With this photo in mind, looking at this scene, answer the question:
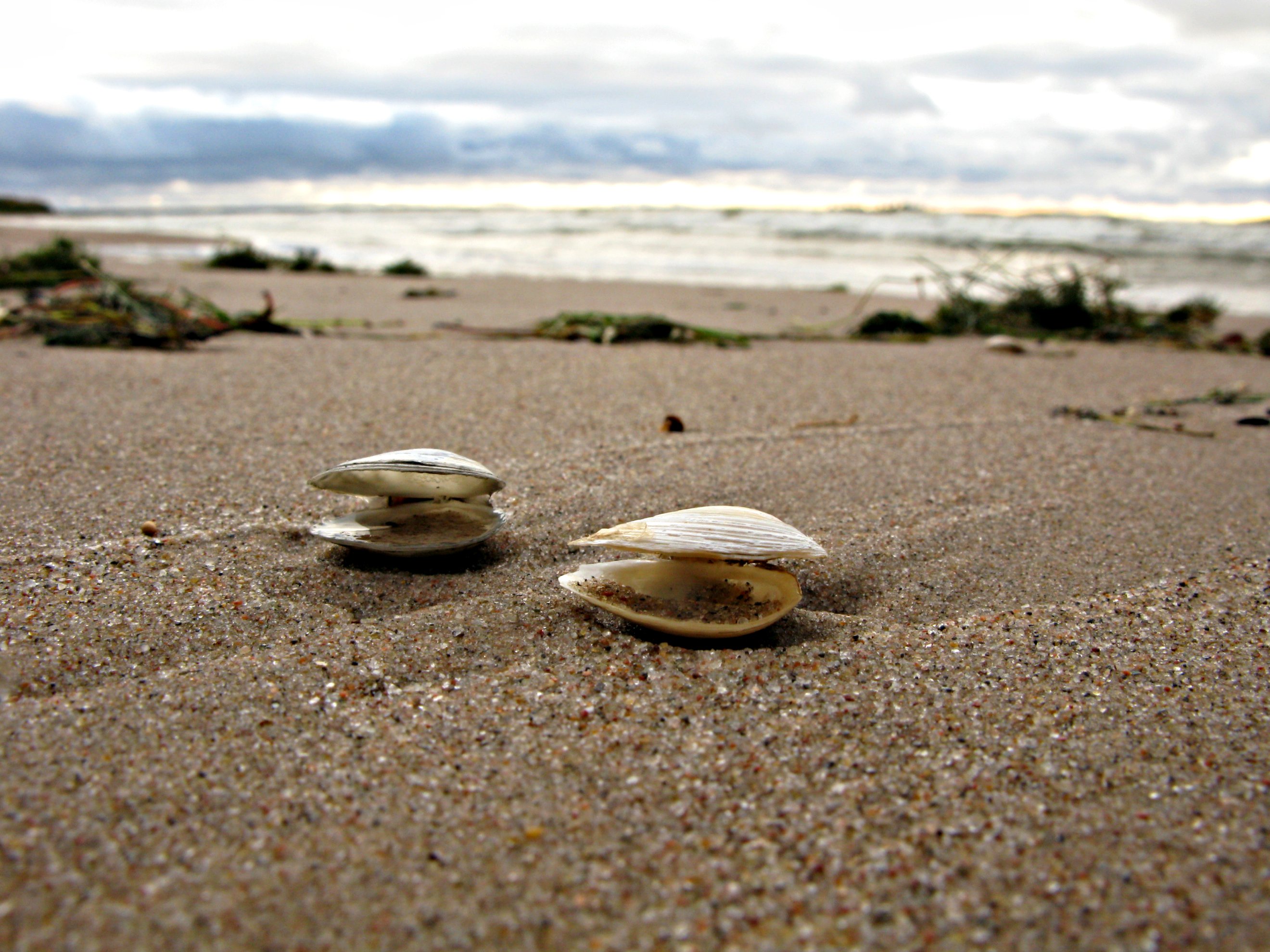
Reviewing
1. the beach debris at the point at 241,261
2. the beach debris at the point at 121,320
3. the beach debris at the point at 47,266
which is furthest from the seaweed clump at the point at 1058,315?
the beach debris at the point at 241,261

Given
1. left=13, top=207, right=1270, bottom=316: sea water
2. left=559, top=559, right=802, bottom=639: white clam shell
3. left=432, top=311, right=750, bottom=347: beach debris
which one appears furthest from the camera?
left=13, top=207, right=1270, bottom=316: sea water

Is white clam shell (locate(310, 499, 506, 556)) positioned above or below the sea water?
below

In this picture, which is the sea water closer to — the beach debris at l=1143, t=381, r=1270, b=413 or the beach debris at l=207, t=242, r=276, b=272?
the beach debris at l=207, t=242, r=276, b=272

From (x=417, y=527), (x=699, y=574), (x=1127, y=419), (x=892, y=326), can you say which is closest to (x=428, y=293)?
(x=892, y=326)

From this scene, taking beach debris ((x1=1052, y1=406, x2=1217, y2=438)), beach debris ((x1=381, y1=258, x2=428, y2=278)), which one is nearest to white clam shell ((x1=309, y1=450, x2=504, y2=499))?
beach debris ((x1=1052, y1=406, x2=1217, y2=438))

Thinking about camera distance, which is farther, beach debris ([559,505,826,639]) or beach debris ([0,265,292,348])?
beach debris ([0,265,292,348])

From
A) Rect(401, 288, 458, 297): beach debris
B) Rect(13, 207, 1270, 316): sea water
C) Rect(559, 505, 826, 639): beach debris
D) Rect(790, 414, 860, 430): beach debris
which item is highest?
Rect(13, 207, 1270, 316): sea water

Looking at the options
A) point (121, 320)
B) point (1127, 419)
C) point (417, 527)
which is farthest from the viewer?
point (121, 320)

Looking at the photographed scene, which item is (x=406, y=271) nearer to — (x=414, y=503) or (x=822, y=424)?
(x=822, y=424)

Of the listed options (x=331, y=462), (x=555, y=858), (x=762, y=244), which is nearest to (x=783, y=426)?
(x=331, y=462)
